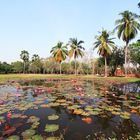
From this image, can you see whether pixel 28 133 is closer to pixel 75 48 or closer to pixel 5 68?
pixel 75 48

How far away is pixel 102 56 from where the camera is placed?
198 ft

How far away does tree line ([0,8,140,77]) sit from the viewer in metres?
44.3

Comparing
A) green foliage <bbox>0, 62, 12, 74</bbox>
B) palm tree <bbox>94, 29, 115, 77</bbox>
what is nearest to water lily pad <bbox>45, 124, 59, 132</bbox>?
palm tree <bbox>94, 29, 115, 77</bbox>

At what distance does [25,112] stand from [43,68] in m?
96.5

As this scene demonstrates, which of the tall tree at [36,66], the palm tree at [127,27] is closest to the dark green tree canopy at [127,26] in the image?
the palm tree at [127,27]

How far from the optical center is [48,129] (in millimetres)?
7469

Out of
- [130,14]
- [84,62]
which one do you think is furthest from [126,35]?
[84,62]

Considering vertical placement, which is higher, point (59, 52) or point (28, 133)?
point (59, 52)

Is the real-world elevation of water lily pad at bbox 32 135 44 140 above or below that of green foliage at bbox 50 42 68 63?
below

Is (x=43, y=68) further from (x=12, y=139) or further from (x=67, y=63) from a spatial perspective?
(x=12, y=139)

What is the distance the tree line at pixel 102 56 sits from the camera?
145ft

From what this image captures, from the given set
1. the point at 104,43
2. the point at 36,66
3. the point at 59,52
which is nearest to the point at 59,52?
the point at 59,52

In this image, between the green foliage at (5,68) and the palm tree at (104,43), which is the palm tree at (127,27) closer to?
the palm tree at (104,43)

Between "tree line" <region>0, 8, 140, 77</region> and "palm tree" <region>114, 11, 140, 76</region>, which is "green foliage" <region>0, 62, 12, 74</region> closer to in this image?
"tree line" <region>0, 8, 140, 77</region>
